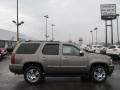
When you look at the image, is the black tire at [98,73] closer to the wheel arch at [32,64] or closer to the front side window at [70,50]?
the front side window at [70,50]

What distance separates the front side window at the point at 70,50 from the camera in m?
11.0

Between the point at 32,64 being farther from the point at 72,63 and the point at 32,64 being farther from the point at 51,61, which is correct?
the point at 72,63

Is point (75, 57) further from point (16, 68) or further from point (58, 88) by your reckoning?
point (16, 68)

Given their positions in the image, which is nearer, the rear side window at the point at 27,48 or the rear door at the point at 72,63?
the rear door at the point at 72,63

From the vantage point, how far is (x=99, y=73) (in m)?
11.2

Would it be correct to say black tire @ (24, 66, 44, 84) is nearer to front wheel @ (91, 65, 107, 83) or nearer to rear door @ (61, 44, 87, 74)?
rear door @ (61, 44, 87, 74)

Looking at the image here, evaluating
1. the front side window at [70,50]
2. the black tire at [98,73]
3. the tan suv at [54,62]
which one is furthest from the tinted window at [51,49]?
the black tire at [98,73]

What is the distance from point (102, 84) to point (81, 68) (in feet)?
3.78

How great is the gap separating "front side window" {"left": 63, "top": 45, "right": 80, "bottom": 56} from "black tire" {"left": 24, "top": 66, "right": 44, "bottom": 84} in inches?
57.4

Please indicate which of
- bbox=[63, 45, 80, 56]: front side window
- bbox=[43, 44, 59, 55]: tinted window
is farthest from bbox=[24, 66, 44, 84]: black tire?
bbox=[63, 45, 80, 56]: front side window

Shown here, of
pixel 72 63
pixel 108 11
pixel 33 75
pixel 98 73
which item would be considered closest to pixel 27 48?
pixel 33 75

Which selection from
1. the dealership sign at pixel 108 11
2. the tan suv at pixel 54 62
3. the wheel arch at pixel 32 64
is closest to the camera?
the tan suv at pixel 54 62

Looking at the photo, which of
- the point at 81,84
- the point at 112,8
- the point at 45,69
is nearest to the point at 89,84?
the point at 81,84

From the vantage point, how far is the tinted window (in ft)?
36.1
